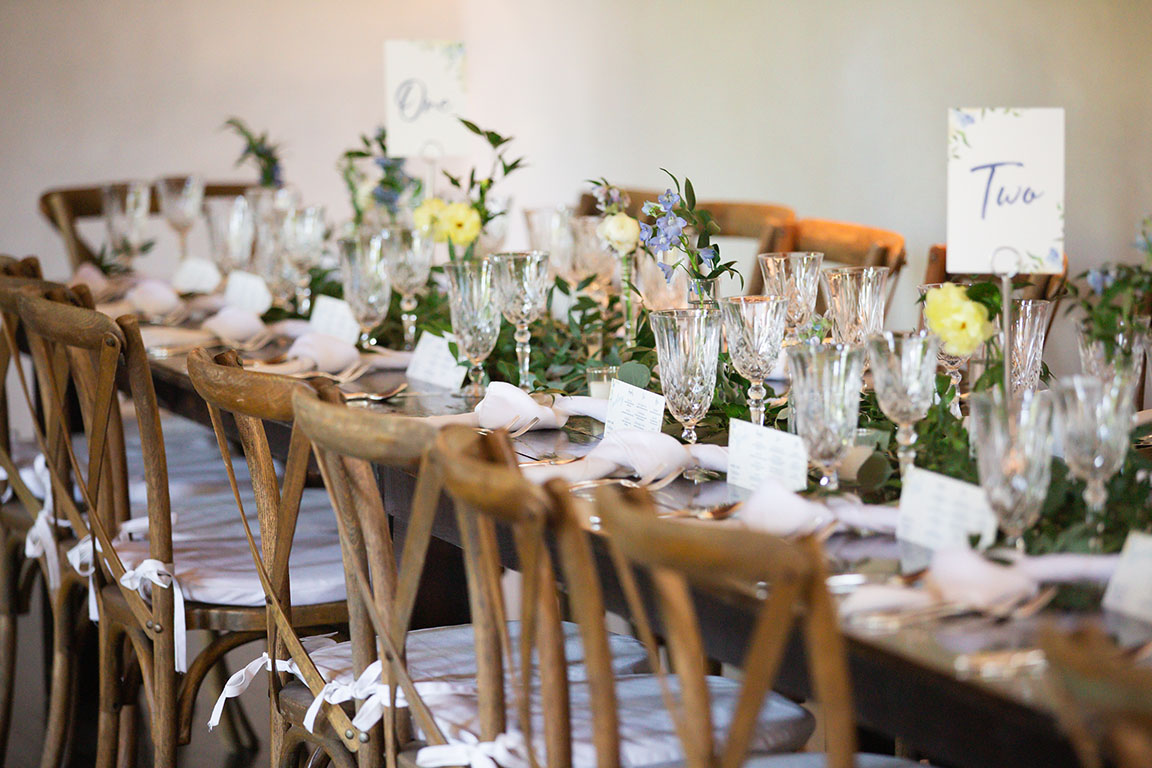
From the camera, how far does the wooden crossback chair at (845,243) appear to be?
2.39 meters

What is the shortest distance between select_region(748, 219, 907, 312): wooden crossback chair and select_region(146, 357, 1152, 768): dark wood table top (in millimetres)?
1272

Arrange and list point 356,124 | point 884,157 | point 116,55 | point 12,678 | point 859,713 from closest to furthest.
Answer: point 859,713 < point 12,678 < point 884,157 < point 116,55 < point 356,124

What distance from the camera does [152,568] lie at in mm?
1812

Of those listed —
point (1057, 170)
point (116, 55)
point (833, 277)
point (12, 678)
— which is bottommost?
point (12, 678)

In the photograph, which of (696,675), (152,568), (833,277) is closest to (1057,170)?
(833,277)

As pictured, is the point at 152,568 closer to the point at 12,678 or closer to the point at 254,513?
the point at 254,513

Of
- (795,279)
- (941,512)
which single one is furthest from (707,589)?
(795,279)

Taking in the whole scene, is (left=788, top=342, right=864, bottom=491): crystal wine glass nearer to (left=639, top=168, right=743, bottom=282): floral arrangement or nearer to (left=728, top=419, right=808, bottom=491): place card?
(left=728, top=419, right=808, bottom=491): place card

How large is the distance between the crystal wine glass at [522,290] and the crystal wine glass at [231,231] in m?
1.33

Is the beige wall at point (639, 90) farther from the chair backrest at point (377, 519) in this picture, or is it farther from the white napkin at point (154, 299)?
the chair backrest at point (377, 519)

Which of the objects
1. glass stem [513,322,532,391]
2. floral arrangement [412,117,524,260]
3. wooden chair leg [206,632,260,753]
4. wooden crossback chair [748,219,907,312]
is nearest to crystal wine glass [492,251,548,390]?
glass stem [513,322,532,391]

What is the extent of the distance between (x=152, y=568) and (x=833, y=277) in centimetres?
107

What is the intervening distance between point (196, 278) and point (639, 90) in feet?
6.59

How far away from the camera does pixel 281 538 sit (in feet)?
4.75
